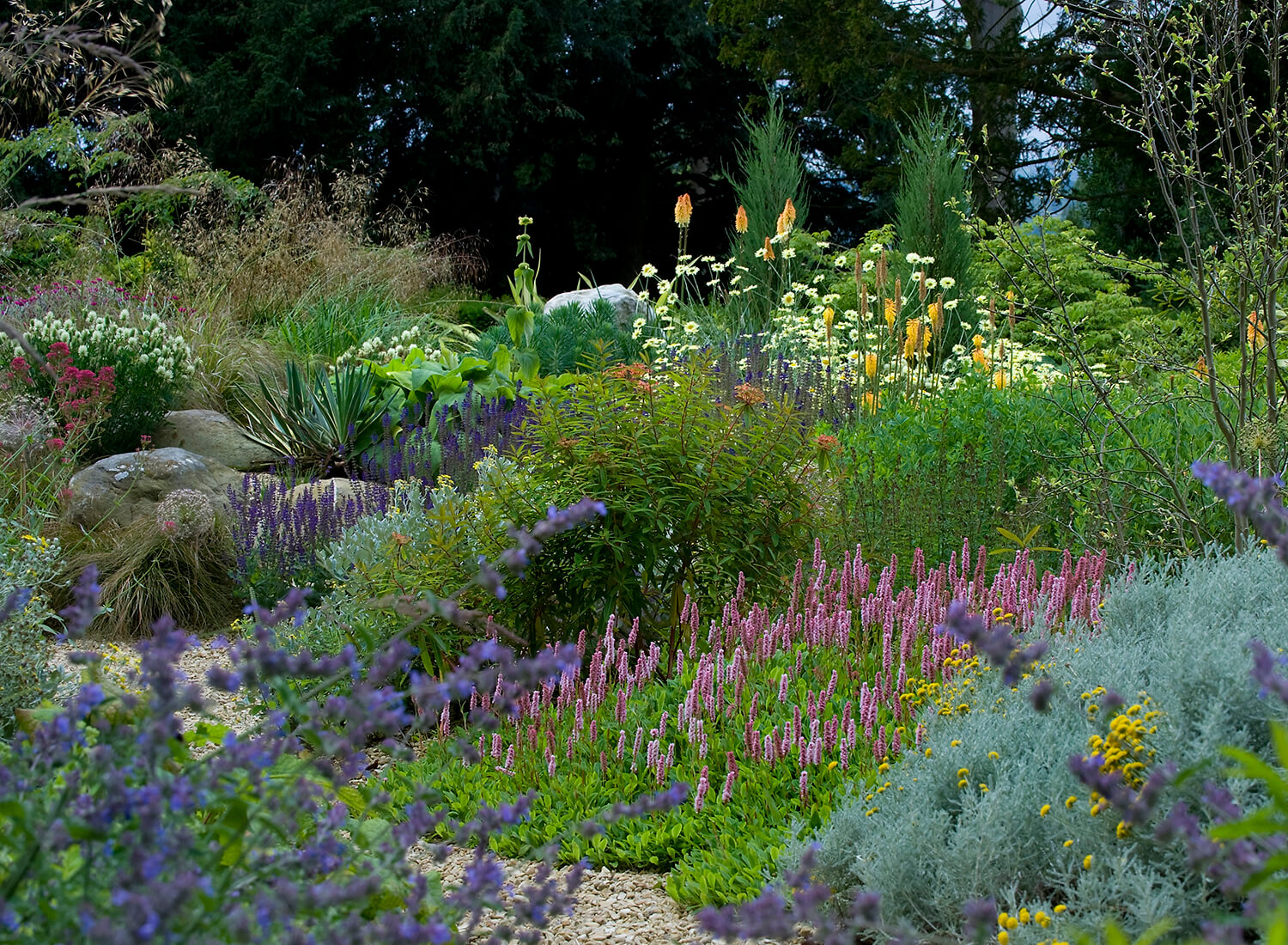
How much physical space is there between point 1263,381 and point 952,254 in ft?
18.0

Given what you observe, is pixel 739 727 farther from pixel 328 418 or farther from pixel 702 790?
pixel 328 418

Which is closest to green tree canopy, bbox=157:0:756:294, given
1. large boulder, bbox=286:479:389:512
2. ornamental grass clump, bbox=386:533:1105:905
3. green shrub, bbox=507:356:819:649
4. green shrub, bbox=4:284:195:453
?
green shrub, bbox=4:284:195:453

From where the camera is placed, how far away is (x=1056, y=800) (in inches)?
83.9

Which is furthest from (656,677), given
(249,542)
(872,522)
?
(249,542)

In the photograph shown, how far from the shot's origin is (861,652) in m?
3.59

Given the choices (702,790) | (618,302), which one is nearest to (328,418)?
(618,302)

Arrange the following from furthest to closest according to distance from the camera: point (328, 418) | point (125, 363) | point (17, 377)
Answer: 1. point (328, 418)
2. point (125, 363)
3. point (17, 377)

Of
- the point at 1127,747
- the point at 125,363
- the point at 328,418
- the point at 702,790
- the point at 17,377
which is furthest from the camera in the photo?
the point at 328,418

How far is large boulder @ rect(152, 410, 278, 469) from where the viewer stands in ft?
24.7

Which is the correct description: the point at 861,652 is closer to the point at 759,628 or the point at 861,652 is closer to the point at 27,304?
the point at 759,628

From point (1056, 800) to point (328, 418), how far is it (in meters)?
6.15

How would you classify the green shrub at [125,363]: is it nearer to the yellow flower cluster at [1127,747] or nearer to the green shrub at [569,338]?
the green shrub at [569,338]

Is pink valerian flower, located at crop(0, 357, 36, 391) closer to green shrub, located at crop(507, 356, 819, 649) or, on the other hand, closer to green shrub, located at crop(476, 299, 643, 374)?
green shrub, located at crop(476, 299, 643, 374)

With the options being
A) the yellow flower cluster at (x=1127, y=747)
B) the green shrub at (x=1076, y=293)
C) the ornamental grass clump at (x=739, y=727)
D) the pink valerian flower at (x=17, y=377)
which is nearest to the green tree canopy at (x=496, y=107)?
the green shrub at (x=1076, y=293)
